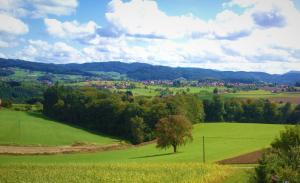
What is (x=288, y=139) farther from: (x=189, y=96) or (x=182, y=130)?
(x=189, y=96)

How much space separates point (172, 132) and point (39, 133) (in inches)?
1526

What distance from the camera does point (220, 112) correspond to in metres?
154

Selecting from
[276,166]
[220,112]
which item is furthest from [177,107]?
[276,166]

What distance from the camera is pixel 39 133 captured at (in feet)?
369

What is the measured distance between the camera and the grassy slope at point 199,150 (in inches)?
3059

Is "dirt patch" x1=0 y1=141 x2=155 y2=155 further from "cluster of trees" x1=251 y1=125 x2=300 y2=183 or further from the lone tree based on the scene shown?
"cluster of trees" x1=251 y1=125 x2=300 y2=183

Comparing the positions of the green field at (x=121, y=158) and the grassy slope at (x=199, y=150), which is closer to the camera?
the green field at (x=121, y=158)

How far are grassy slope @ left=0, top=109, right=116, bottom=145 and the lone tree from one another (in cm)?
2236

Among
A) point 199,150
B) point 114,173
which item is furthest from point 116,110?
point 114,173

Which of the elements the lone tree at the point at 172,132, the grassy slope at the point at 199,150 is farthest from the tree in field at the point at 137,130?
the lone tree at the point at 172,132

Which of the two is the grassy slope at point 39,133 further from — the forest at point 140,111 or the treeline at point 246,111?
the treeline at point 246,111

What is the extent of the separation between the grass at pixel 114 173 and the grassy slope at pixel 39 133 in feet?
136

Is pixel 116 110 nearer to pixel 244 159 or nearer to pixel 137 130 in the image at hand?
pixel 137 130

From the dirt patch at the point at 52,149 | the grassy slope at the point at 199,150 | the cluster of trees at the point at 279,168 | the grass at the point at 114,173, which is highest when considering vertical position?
the cluster of trees at the point at 279,168
